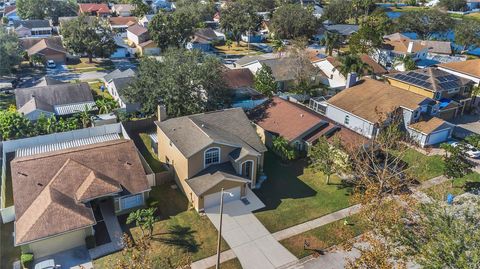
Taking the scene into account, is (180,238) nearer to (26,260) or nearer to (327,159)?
(26,260)

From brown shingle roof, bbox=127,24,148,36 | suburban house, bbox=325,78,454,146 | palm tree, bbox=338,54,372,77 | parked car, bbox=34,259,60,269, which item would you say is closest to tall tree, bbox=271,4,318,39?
brown shingle roof, bbox=127,24,148,36

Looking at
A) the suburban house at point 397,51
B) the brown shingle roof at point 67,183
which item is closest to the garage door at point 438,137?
the suburban house at point 397,51

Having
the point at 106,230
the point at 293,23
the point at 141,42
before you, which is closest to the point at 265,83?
the point at 106,230

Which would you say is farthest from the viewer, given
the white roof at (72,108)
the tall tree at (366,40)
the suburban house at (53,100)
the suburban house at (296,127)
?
the tall tree at (366,40)

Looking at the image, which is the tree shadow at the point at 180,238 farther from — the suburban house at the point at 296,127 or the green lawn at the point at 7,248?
the suburban house at the point at 296,127

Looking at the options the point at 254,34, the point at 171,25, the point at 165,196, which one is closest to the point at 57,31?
the point at 171,25

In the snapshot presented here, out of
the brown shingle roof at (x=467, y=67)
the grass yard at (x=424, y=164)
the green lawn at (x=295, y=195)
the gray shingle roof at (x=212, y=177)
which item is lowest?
the green lawn at (x=295, y=195)
